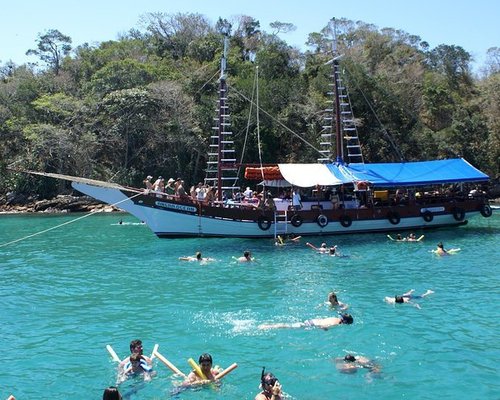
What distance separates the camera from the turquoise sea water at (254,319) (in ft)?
35.4

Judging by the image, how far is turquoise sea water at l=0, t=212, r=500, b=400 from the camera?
10781 mm

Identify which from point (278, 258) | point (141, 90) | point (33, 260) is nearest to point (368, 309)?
point (278, 258)

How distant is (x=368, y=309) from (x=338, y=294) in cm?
199

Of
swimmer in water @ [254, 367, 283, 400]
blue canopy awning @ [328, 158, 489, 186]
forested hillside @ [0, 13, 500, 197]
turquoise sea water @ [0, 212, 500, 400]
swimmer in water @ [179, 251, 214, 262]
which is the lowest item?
turquoise sea water @ [0, 212, 500, 400]

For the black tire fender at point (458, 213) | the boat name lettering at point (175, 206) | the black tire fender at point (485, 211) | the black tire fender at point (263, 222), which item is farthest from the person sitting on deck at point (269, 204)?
the black tire fender at point (485, 211)

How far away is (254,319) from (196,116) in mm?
43081

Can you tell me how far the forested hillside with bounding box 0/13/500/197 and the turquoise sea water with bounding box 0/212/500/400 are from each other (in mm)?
28357

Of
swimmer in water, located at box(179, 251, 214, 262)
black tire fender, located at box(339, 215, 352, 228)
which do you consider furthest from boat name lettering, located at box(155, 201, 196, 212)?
black tire fender, located at box(339, 215, 352, 228)

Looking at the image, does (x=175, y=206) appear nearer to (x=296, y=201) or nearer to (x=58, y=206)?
(x=296, y=201)

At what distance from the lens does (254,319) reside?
589 inches

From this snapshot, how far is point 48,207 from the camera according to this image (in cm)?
5259

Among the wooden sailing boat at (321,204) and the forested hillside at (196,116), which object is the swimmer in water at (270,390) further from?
the forested hillside at (196,116)

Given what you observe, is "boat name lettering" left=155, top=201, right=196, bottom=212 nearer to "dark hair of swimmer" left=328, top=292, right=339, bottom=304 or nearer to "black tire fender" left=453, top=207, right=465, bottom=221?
"dark hair of swimmer" left=328, top=292, right=339, bottom=304

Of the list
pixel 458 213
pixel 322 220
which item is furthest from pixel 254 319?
pixel 458 213
